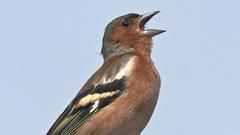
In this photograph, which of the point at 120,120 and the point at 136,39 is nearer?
the point at 120,120

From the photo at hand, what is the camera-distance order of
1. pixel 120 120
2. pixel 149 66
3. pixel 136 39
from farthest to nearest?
pixel 136 39
pixel 149 66
pixel 120 120

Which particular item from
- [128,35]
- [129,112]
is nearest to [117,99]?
[129,112]

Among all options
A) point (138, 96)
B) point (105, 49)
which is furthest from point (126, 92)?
point (105, 49)

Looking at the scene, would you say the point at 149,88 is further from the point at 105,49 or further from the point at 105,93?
the point at 105,49

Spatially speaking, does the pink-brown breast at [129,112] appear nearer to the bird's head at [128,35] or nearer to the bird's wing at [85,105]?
the bird's wing at [85,105]

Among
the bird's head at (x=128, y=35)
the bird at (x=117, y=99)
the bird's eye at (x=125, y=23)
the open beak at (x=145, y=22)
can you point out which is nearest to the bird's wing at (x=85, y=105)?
the bird at (x=117, y=99)

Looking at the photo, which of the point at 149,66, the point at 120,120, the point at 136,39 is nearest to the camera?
the point at 120,120

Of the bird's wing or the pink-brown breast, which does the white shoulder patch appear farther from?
the pink-brown breast
